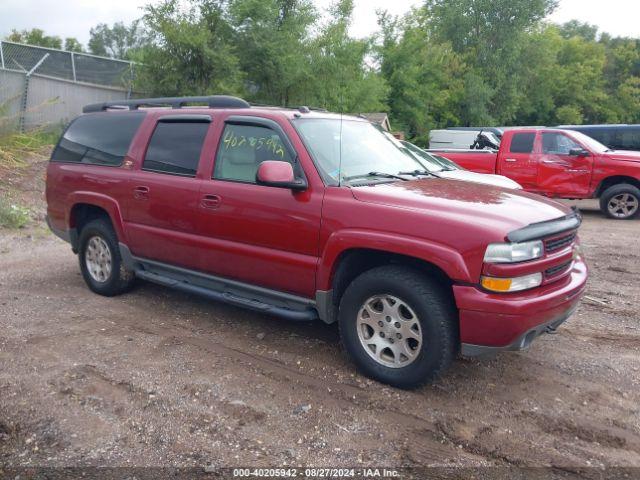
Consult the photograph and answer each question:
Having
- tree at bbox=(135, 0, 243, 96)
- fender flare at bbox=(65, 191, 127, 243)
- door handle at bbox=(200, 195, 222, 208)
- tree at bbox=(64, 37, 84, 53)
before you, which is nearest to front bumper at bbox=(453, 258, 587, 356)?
door handle at bbox=(200, 195, 222, 208)

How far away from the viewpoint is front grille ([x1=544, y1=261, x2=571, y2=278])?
3584mm

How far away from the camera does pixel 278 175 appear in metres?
3.94

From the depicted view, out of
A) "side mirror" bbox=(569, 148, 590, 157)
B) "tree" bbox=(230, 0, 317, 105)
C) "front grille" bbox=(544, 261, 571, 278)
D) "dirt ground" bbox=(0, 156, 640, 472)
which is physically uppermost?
"tree" bbox=(230, 0, 317, 105)

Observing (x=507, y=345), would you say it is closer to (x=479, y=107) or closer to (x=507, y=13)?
(x=479, y=107)

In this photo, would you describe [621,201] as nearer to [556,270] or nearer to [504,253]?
[556,270]

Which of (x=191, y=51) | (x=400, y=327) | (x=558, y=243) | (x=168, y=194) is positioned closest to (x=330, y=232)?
(x=400, y=327)

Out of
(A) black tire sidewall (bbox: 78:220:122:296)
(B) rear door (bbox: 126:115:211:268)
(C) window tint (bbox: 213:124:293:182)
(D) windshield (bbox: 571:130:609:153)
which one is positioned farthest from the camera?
(D) windshield (bbox: 571:130:609:153)

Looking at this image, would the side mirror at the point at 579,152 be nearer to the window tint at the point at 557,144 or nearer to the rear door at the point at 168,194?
the window tint at the point at 557,144

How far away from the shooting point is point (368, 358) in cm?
388

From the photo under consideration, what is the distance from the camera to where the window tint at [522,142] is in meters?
11.9

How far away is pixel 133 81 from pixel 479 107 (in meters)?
22.4

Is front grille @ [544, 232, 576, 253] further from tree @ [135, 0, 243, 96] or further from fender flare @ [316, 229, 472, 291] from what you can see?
tree @ [135, 0, 243, 96]

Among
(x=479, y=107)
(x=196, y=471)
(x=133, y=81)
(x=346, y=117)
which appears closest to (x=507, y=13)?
(x=479, y=107)

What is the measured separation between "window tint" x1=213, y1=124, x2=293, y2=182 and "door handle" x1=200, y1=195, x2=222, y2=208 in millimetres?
174
